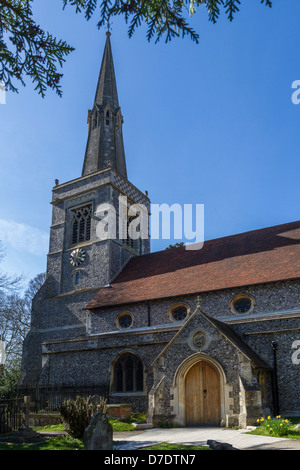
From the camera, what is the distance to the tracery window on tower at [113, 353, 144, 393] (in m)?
18.1

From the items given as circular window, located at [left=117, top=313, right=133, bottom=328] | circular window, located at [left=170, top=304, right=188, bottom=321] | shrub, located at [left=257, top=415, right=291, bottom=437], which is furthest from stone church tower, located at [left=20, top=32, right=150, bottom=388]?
shrub, located at [left=257, top=415, right=291, bottom=437]

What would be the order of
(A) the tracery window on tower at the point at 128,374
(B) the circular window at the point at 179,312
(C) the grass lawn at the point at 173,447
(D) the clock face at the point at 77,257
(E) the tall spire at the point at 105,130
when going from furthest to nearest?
(E) the tall spire at the point at 105,130 < (D) the clock face at the point at 77,257 < (B) the circular window at the point at 179,312 < (A) the tracery window on tower at the point at 128,374 < (C) the grass lawn at the point at 173,447

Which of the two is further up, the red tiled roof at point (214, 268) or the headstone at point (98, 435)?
the red tiled roof at point (214, 268)

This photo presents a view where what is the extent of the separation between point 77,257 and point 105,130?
10004 mm

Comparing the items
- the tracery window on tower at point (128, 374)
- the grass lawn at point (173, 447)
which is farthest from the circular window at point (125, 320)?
the grass lawn at point (173, 447)

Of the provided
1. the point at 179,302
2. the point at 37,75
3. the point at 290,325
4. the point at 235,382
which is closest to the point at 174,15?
the point at 37,75

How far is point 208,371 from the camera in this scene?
1466cm

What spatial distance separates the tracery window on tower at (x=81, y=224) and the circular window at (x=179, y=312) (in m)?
8.93

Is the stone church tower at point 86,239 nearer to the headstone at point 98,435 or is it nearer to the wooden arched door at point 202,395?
the wooden arched door at point 202,395

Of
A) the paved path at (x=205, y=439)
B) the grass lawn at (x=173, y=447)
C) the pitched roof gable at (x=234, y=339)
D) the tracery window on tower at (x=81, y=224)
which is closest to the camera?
the grass lawn at (x=173, y=447)

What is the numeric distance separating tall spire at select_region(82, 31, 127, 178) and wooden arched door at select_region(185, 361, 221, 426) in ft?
50.9

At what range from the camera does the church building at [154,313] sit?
14359mm

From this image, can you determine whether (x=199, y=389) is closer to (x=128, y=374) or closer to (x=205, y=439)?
(x=205, y=439)
